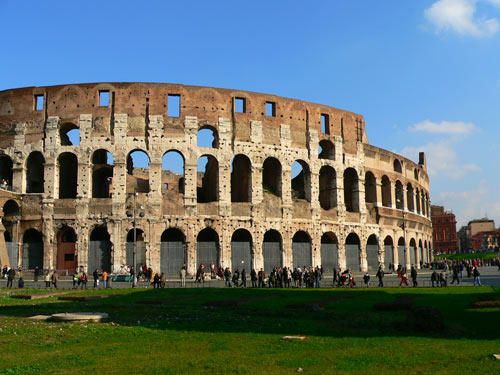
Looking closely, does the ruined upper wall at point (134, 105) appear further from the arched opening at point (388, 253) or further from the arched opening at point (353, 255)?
the arched opening at point (388, 253)

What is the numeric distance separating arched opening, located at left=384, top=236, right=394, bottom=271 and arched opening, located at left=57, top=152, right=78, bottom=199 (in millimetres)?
24409

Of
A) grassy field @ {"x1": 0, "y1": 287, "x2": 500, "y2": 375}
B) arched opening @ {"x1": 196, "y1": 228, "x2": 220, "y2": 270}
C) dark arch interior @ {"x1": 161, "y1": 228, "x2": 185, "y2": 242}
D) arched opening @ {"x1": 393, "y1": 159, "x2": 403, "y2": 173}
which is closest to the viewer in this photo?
grassy field @ {"x1": 0, "y1": 287, "x2": 500, "y2": 375}

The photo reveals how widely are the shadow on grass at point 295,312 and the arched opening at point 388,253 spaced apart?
70.0ft

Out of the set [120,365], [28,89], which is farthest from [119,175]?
[120,365]

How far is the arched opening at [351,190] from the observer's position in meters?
40.3

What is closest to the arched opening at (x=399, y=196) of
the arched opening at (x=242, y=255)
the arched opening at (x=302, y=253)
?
the arched opening at (x=302, y=253)

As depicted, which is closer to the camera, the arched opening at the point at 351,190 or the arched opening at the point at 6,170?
the arched opening at the point at 6,170

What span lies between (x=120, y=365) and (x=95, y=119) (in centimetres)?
2788

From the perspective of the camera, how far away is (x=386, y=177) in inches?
1740

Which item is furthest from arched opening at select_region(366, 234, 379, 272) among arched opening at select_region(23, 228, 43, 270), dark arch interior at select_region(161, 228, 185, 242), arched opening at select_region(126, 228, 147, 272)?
arched opening at select_region(23, 228, 43, 270)

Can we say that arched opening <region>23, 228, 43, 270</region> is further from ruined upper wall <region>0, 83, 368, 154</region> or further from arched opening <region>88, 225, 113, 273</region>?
ruined upper wall <region>0, 83, 368, 154</region>

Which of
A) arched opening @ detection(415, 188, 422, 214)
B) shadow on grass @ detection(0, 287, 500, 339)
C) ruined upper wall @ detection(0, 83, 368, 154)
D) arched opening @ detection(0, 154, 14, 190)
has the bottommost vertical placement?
shadow on grass @ detection(0, 287, 500, 339)

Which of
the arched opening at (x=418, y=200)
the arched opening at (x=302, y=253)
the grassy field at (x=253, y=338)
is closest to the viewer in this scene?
the grassy field at (x=253, y=338)

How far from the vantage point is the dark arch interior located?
35688mm
